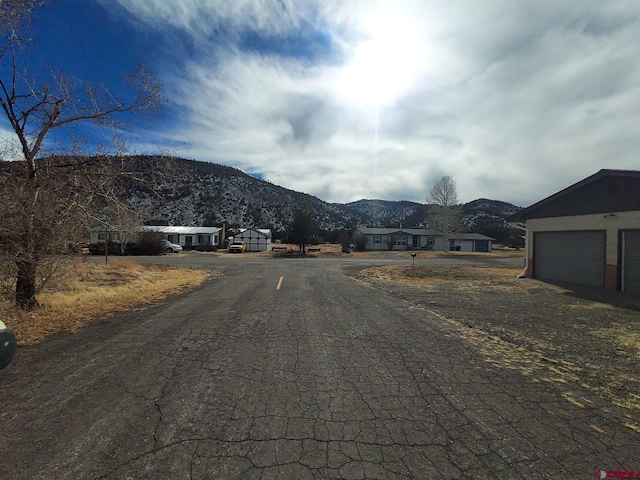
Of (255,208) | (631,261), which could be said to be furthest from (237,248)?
(255,208)

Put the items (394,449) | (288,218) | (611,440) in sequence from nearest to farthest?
1. (394,449)
2. (611,440)
3. (288,218)

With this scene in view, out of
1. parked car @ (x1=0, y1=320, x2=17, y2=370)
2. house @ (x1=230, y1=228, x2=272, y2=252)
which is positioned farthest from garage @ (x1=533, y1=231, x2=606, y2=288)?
house @ (x1=230, y1=228, x2=272, y2=252)

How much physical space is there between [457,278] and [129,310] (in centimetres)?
1386

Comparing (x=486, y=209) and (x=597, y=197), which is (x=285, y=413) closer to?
(x=597, y=197)

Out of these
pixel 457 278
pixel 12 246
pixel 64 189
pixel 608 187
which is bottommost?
pixel 457 278

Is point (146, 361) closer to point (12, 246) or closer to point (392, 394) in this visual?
point (392, 394)

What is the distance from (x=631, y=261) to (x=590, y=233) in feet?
6.02

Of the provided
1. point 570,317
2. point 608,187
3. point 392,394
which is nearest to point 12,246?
point 392,394

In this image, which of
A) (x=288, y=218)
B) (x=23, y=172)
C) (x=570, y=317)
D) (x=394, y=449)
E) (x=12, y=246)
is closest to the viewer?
(x=394, y=449)

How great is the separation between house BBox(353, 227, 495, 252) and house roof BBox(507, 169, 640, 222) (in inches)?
1619

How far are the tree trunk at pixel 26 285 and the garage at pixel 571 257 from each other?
18046 mm

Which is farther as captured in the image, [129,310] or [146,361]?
[129,310]

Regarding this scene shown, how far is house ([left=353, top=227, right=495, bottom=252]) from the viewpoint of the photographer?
58.4 meters

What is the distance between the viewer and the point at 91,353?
15.6 ft
